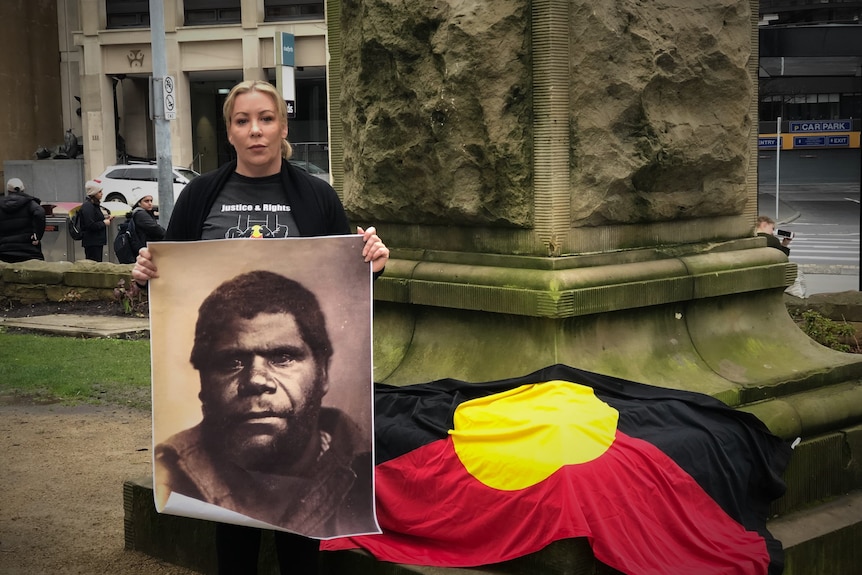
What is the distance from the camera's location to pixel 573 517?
4020 millimetres

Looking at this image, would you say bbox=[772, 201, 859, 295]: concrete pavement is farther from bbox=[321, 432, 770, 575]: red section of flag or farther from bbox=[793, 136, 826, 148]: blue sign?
bbox=[793, 136, 826, 148]: blue sign

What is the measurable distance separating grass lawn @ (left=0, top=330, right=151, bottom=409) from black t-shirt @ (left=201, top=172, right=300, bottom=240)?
17.1 feet

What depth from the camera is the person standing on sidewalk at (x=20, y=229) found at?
16.5 m

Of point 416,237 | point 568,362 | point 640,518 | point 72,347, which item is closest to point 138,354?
point 72,347

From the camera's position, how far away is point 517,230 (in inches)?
199

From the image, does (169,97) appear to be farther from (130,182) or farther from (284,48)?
(130,182)

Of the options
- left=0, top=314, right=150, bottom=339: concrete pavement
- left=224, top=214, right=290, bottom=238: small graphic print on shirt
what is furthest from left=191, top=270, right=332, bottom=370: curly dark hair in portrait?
left=0, top=314, right=150, bottom=339: concrete pavement

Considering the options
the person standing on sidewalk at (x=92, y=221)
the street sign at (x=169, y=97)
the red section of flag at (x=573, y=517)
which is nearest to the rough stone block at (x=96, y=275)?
the person standing on sidewalk at (x=92, y=221)

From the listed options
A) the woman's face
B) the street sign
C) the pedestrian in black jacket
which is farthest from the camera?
the street sign

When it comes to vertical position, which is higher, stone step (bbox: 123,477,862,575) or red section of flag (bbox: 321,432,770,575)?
red section of flag (bbox: 321,432,770,575)

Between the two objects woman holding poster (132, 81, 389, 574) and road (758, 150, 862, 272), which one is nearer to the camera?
woman holding poster (132, 81, 389, 574)

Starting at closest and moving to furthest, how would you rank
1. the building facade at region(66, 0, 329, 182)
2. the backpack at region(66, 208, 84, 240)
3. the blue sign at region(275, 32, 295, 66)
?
the backpack at region(66, 208, 84, 240) < the blue sign at region(275, 32, 295, 66) < the building facade at region(66, 0, 329, 182)

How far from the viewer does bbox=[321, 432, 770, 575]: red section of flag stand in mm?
4051

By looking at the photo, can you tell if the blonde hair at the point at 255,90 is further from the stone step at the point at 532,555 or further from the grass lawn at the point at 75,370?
the grass lawn at the point at 75,370
